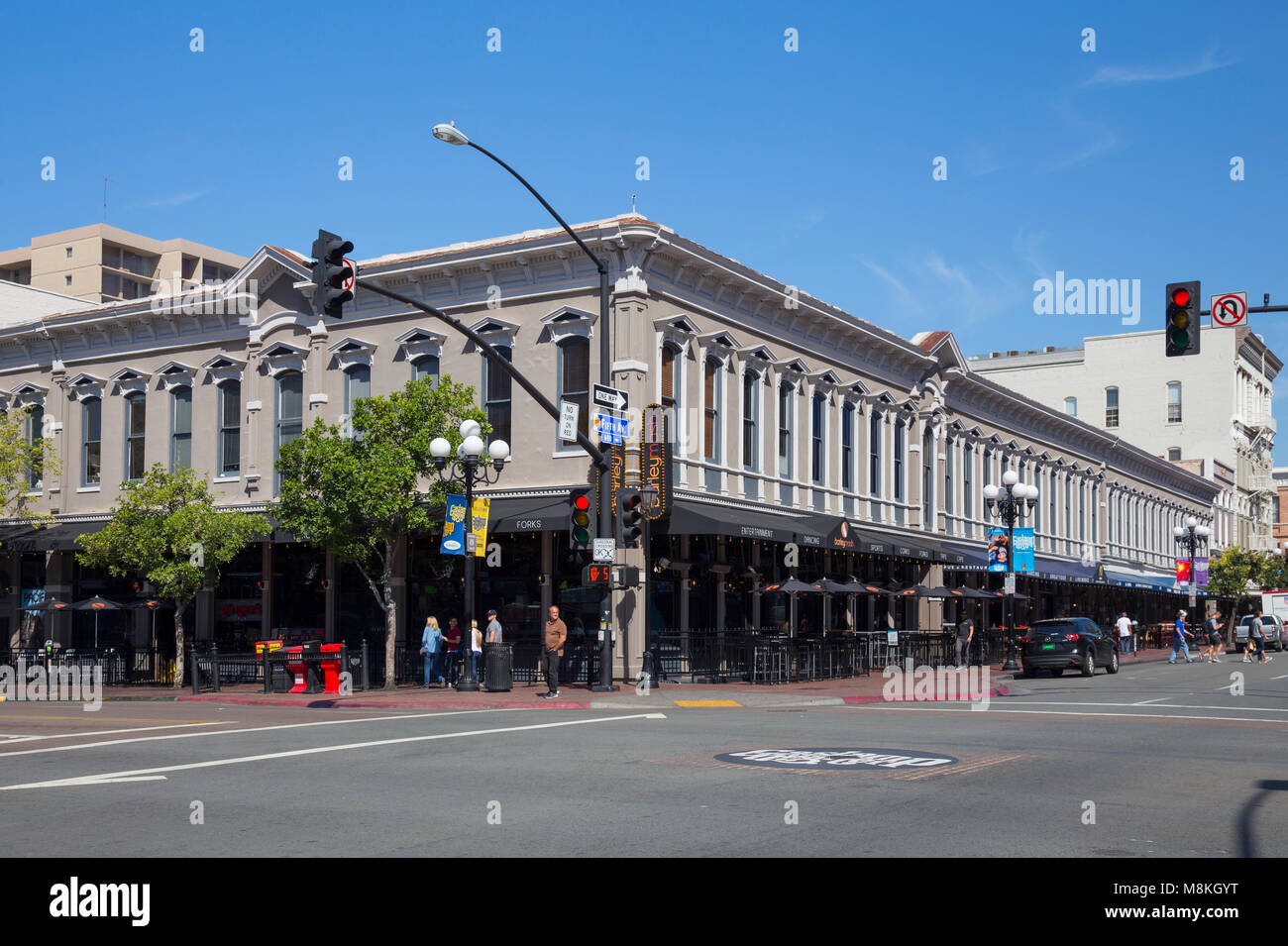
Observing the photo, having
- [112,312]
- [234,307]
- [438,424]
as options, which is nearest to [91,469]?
[112,312]

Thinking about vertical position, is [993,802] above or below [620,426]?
below

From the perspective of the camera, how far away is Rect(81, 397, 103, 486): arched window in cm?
3853

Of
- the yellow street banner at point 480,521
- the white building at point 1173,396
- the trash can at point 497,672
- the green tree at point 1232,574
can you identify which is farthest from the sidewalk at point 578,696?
the white building at point 1173,396

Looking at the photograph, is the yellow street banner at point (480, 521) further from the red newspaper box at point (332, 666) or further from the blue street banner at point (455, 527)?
the red newspaper box at point (332, 666)

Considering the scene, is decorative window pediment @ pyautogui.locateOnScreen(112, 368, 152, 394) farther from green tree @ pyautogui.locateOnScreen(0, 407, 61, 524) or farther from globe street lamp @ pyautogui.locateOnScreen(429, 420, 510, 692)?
globe street lamp @ pyautogui.locateOnScreen(429, 420, 510, 692)

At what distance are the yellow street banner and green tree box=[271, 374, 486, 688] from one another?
6.61ft

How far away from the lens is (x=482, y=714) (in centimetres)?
2219

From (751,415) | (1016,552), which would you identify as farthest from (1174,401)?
(751,415)

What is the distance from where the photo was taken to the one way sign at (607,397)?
24414mm

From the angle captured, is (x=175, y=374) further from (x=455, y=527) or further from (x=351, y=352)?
(x=455, y=527)

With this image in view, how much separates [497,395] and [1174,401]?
231 ft

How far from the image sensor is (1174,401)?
89.8 metres
